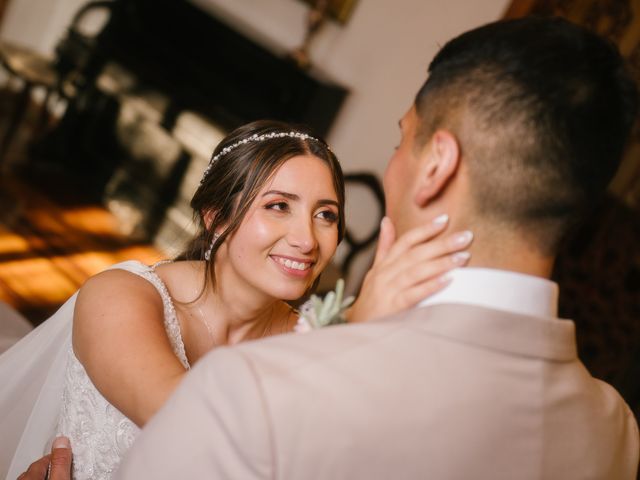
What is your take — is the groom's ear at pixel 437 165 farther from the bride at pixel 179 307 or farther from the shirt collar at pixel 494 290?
the bride at pixel 179 307

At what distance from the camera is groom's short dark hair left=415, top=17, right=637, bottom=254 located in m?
0.87

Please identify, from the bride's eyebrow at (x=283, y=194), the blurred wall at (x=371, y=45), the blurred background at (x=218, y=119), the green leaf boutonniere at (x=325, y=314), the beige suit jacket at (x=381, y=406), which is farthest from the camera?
the blurred wall at (x=371, y=45)

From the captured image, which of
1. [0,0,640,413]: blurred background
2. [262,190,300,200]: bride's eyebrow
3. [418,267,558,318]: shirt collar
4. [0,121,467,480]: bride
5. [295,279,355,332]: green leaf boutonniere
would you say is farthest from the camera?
[0,0,640,413]: blurred background


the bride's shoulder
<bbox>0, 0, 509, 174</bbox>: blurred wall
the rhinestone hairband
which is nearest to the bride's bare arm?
the bride's shoulder

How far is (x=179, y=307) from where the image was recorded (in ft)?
6.01

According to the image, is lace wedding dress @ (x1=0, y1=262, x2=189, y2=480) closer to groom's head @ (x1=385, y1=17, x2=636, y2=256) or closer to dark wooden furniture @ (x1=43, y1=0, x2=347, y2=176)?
groom's head @ (x1=385, y1=17, x2=636, y2=256)

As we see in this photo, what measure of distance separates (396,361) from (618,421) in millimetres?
555

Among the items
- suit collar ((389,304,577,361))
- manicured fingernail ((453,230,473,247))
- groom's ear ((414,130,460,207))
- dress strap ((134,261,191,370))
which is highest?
groom's ear ((414,130,460,207))

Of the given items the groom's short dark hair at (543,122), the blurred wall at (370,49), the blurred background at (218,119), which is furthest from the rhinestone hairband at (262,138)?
the blurred wall at (370,49)

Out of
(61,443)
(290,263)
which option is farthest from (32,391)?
(290,263)

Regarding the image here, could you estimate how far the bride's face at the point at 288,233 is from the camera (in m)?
1.77

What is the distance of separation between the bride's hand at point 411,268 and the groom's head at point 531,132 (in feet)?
0.14

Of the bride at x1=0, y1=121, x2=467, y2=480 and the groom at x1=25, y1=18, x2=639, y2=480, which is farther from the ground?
the groom at x1=25, y1=18, x2=639, y2=480

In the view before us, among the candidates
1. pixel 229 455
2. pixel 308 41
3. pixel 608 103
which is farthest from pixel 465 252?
pixel 308 41
